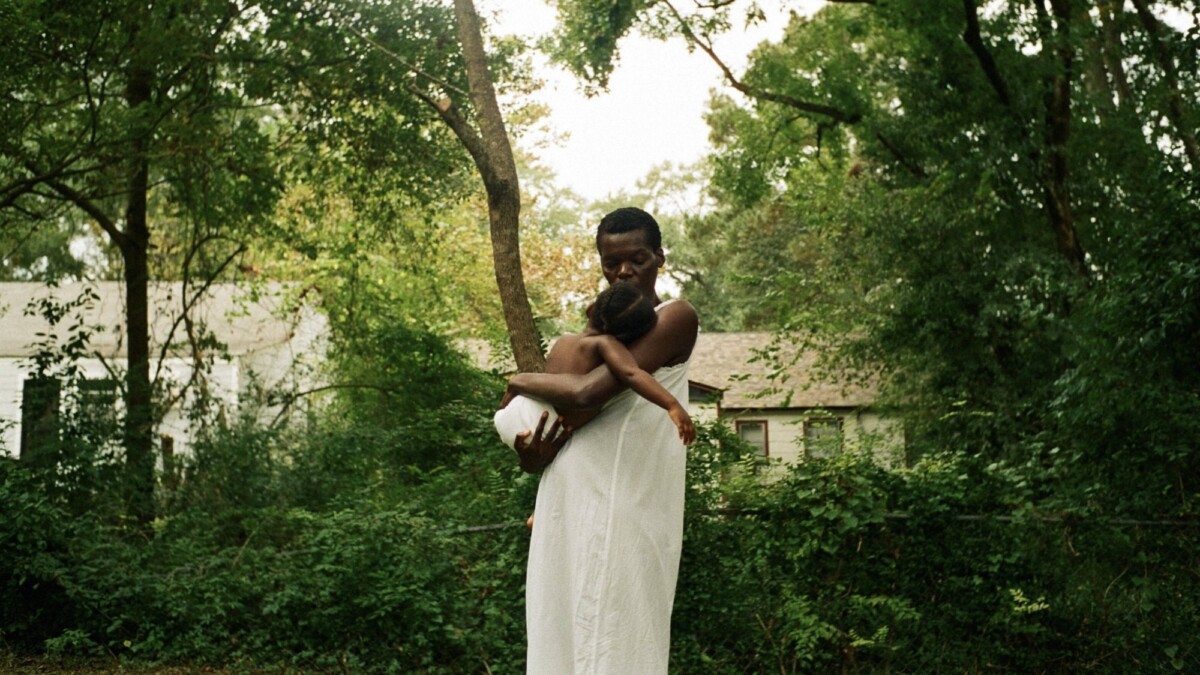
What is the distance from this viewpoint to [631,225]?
11.1 ft

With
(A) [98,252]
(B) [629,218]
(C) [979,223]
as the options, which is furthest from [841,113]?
(A) [98,252]

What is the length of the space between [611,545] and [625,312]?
63 centimetres

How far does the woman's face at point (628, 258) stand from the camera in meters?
3.38

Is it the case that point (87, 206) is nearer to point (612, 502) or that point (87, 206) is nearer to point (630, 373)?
point (612, 502)

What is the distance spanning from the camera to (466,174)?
51.1 ft

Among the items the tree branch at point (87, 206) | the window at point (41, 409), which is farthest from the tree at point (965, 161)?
the window at point (41, 409)

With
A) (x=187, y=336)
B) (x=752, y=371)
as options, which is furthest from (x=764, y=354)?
(x=752, y=371)

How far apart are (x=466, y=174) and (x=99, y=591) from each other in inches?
314

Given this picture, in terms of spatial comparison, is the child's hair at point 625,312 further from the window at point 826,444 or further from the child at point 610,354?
the window at point 826,444

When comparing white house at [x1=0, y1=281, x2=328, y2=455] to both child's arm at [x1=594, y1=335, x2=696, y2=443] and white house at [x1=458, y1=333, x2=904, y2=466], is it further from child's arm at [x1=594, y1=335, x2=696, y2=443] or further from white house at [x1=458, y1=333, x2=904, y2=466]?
child's arm at [x1=594, y1=335, x2=696, y2=443]

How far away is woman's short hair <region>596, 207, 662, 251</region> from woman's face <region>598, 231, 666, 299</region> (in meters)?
0.01

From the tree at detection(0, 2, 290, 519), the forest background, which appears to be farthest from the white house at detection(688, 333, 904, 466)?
the tree at detection(0, 2, 290, 519)

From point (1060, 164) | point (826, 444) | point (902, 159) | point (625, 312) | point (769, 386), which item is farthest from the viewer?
point (769, 386)

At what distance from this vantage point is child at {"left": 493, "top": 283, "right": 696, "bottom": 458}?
122 inches
